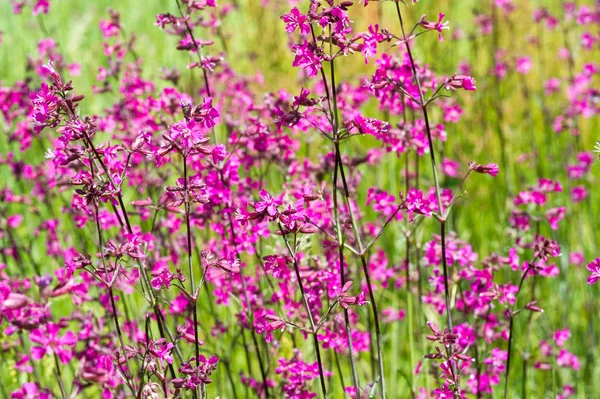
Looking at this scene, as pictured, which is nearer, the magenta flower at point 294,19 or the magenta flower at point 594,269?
the magenta flower at point 594,269

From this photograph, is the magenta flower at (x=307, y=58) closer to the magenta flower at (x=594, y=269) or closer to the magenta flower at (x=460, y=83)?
the magenta flower at (x=460, y=83)

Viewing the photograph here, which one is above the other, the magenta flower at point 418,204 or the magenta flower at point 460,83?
the magenta flower at point 460,83

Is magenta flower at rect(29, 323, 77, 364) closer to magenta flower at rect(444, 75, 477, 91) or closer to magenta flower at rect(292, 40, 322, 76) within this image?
magenta flower at rect(292, 40, 322, 76)

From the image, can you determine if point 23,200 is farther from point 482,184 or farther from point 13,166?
point 482,184

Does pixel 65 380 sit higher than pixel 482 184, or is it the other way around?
pixel 482 184

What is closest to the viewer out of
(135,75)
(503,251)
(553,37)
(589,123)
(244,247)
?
(244,247)

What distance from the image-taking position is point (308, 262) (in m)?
3.49

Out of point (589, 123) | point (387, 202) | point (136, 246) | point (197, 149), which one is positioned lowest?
point (136, 246)

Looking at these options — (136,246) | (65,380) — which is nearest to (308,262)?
(136,246)

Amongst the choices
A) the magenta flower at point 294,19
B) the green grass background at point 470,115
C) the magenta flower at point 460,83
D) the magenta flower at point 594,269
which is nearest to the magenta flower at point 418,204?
the magenta flower at point 460,83

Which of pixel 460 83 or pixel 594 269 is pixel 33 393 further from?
pixel 594 269

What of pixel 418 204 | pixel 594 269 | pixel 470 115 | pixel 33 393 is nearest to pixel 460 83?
pixel 418 204

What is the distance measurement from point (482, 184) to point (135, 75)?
10.5ft

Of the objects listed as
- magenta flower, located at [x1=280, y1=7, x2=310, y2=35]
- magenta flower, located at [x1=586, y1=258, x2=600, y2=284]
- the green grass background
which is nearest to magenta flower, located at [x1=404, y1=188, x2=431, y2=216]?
magenta flower, located at [x1=586, y1=258, x2=600, y2=284]
